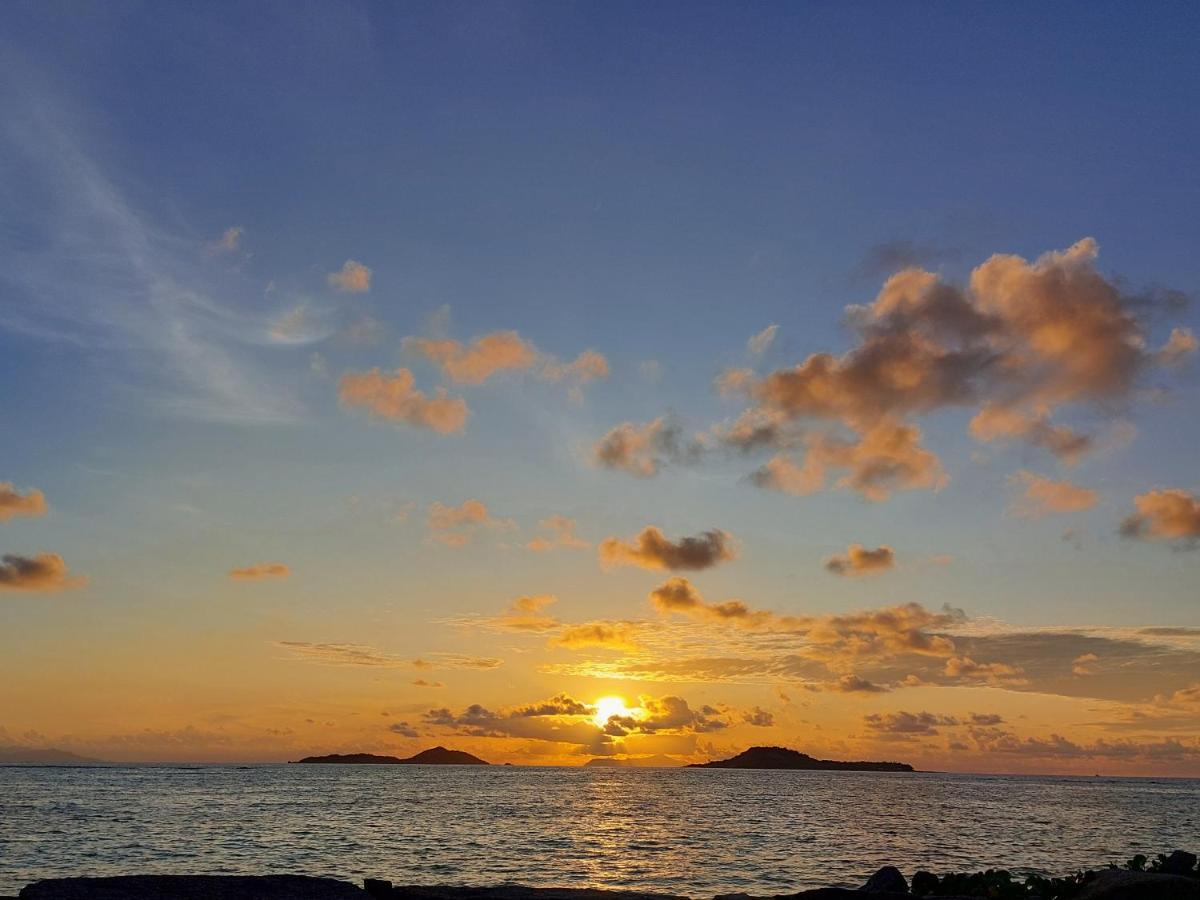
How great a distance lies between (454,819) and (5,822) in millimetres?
39243

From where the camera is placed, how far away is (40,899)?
654 inches

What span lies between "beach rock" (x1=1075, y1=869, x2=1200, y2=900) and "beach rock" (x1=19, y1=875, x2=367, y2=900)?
Result: 63.2 ft

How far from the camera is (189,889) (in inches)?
699

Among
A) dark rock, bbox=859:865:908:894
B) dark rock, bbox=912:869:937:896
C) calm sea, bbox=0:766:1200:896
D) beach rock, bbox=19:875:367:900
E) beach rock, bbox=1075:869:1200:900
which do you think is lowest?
calm sea, bbox=0:766:1200:896

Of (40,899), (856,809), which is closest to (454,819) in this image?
(856,809)

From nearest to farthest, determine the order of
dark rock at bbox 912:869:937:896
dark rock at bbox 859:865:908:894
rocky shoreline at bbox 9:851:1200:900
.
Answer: rocky shoreline at bbox 9:851:1200:900, dark rock at bbox 859:865:908:894, dark rock at bbox 912:869:937:896

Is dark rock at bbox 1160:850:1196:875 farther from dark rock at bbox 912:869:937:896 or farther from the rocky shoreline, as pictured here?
dark rock at bbox 912:869:937:896

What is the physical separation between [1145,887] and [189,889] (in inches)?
888

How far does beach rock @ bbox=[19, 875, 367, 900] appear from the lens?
55.7 ft

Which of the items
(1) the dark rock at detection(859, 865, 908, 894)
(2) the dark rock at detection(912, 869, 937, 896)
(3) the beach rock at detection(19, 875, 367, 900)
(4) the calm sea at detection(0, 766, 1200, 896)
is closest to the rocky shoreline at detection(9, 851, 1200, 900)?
(3) the beach rock at detection(19, 875, 367, 900)

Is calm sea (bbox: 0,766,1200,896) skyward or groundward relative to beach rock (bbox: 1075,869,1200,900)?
groundward

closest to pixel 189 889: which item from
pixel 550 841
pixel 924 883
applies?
pixel 924 883

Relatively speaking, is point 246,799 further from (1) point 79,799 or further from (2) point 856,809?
(2) point 856,809

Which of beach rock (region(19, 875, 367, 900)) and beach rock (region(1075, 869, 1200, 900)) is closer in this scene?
beach rock (region(19, 875, 367, 900))
